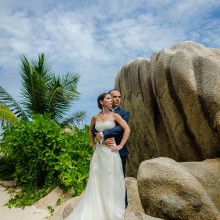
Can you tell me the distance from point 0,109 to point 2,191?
3.63 meters

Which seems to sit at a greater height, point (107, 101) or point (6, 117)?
point (6, 117)

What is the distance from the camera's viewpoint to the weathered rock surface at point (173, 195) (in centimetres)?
604

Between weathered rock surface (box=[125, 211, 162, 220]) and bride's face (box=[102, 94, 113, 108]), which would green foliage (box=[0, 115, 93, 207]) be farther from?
bride's face (box=[102, 94, 113, 108])

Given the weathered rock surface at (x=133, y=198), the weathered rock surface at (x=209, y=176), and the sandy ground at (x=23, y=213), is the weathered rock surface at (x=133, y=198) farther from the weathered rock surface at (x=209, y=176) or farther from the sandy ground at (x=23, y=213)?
the sandy ground at (x=23, y=213)

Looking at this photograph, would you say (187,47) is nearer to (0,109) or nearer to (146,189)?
(146,189)

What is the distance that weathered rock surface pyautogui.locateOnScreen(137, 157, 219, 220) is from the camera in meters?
6.04

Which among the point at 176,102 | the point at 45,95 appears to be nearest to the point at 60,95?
the point at 45,95

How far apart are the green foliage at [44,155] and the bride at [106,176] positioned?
15.2ft

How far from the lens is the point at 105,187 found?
552 centimetres

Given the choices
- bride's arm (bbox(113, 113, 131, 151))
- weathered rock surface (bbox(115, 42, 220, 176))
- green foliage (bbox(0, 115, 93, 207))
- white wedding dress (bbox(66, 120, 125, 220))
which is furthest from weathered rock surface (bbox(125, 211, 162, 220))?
green foliage (bbox(0, 115, 93, 207))

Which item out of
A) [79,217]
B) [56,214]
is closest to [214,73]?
[79,217]

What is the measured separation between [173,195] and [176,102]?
244 cm

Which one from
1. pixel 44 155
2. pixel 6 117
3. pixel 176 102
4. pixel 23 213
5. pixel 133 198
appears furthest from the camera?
pixel 6 117

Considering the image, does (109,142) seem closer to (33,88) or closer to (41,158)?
(41,158)
